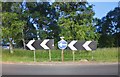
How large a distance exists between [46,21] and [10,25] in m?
6.93

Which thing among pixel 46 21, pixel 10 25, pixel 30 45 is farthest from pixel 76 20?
pixel 30 45

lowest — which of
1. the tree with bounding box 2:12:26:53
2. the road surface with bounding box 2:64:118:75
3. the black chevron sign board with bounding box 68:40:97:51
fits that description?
the road surface with bounding box 2:64:118:75

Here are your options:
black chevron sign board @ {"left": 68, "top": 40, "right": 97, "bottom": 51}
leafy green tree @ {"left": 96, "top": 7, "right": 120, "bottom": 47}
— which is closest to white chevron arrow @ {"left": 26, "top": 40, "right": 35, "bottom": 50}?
black chevron sign board @ {"left": 68, "top": 40, "right": 97, "bottom": 51}

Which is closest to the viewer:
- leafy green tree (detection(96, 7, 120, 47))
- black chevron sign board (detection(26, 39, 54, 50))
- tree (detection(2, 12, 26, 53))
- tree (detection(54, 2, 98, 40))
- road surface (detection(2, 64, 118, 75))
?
road surface (detection(2, 64, 118, 75))

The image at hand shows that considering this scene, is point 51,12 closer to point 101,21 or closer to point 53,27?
point 53,27

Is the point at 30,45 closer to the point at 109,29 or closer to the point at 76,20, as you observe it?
the point at 76,20

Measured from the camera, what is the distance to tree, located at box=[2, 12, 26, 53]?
2530 centimetres

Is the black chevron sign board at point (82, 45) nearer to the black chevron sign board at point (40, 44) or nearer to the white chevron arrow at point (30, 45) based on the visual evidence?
the black chevron sign board at point (40, 44)

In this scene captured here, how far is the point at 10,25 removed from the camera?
84.8 feet

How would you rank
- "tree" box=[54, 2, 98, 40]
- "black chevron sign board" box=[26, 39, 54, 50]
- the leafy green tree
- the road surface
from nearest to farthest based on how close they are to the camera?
the road surface < "black chevron sign board" box=[26, 39, 54, 50] < "tree" box=[54, 2, 98, 40] < the leafy green tree

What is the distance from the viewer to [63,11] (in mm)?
27781

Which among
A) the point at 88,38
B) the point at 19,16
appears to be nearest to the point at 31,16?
the point at 19,16

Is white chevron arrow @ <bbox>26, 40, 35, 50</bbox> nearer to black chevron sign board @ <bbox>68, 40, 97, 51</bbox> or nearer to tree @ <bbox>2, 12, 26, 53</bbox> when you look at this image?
black chevron sign board @ <bbox>68, 40, 97, 51</bbox>

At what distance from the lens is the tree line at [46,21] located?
84.9ft
